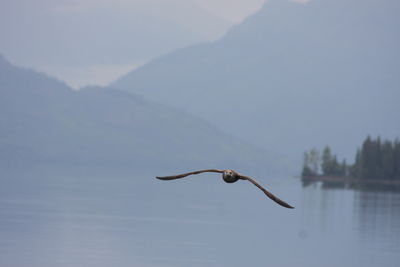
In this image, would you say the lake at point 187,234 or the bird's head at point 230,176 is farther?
the lake at point 187,234

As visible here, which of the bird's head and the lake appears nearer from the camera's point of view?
the bird's head

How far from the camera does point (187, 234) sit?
5994 cm

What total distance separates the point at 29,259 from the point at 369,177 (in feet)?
529

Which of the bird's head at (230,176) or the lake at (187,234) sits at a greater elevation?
the bird's head at (230,176)

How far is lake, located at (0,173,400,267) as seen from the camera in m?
46.5

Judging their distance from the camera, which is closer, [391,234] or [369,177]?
[391,234]

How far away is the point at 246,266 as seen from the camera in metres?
45.3

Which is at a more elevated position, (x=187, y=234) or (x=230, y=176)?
(x=230, y=176)

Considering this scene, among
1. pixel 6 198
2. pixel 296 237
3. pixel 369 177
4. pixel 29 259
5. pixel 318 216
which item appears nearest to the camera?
pixel 29 259

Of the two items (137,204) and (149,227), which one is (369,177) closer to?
(137,204)

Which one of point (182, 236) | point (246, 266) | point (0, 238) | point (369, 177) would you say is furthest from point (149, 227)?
point (369, 177)

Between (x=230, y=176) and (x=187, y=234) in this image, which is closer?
(x=230, y=176)

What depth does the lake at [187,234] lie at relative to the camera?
153ft

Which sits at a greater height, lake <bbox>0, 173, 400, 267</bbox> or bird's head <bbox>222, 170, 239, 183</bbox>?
bird's head <bbox>222, 170, 239, 183</bbox>
